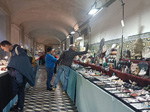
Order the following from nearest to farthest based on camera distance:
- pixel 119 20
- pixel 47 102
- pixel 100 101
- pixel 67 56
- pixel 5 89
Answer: pixel 100 101
pixel 5 89
pixel 119 20
pixel 47 102
pixel 67 56

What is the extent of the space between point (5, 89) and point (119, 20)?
10.8 ft

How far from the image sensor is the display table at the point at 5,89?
9.18 ft

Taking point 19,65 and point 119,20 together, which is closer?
point 19,65

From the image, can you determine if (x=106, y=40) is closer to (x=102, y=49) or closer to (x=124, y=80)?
(x=102, y=49)

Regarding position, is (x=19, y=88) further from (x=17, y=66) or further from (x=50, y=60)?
(x=50, y=60)

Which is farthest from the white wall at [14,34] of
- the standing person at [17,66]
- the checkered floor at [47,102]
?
the standing person at [17,66]

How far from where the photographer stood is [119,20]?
384cm

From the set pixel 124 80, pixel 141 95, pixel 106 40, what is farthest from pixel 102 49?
pixel 141 95

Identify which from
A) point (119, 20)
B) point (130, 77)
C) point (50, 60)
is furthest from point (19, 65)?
point (119, 20)

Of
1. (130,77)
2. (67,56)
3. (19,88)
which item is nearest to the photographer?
(130,77)

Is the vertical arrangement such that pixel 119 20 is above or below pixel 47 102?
above

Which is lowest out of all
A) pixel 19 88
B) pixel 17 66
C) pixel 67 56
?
pixel 19 88

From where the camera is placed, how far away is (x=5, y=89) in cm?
296

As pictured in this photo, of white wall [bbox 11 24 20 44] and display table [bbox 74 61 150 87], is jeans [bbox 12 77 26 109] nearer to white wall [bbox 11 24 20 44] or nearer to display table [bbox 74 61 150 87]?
display table [bbox 74 61 150 87]
